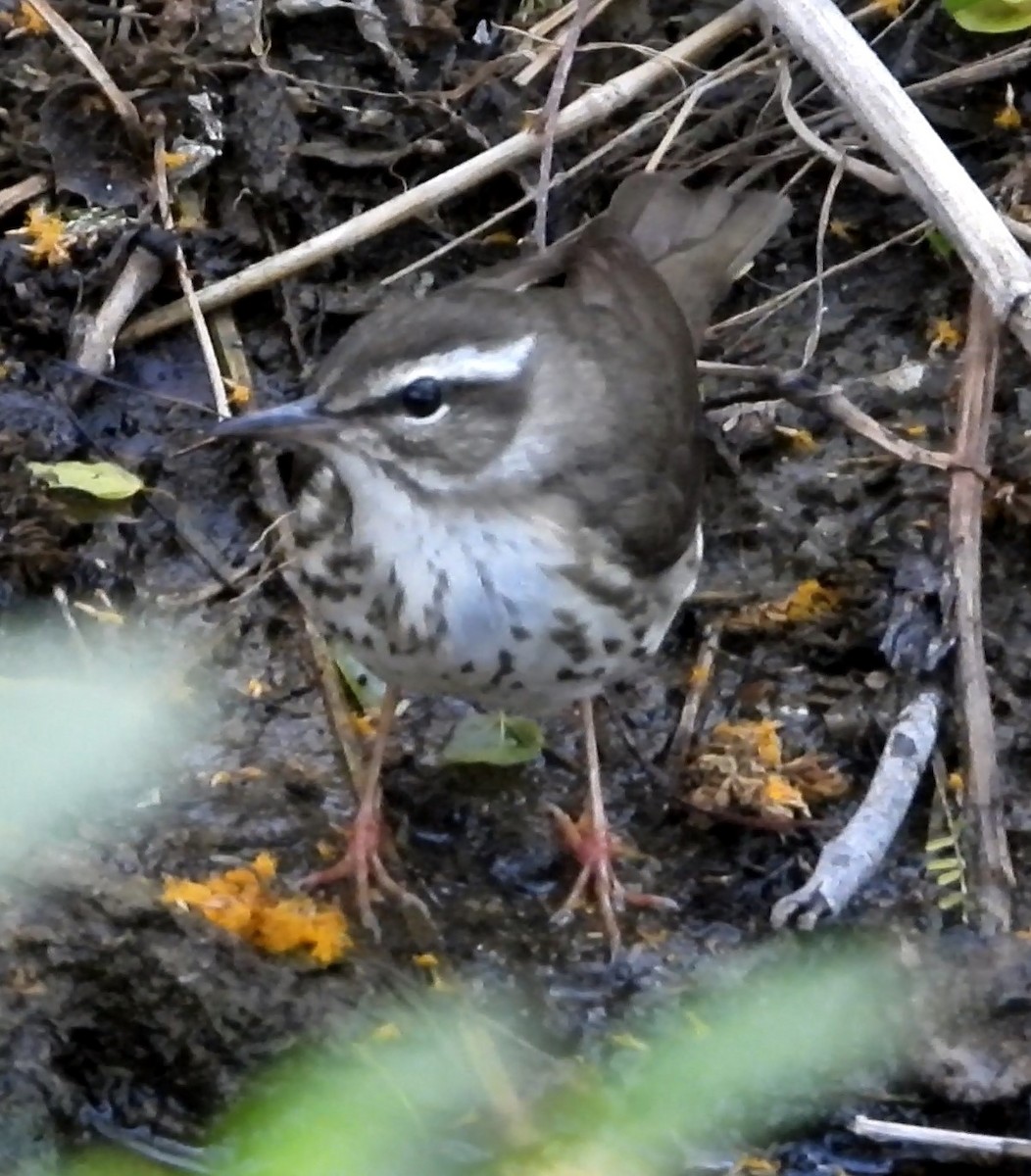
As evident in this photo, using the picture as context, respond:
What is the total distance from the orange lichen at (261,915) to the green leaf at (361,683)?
2.13 feet

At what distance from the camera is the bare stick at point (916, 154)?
308 cm

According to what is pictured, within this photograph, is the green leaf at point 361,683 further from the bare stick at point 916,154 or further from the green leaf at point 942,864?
the bare stick at point 916,154

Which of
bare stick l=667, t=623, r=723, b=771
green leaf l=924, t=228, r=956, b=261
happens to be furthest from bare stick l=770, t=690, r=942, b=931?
green leaf l=924, t=228, r=956, b=261

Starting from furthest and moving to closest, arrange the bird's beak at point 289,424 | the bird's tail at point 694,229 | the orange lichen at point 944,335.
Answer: the orange lichen at point 944,335 → the bird's tail at point 694,229 → the bird's beak at point 289,424

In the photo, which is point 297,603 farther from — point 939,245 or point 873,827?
point 939,245

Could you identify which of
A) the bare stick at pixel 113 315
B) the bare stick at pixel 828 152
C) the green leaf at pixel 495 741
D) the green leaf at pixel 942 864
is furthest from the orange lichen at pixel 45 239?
the green leaf at pixel 942 864

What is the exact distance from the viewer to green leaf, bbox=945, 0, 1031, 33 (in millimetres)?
4551

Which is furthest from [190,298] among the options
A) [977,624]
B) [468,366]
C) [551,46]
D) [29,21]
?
[977,624]

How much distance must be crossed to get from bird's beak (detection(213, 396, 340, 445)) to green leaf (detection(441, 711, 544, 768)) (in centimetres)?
95

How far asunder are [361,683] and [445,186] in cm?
131

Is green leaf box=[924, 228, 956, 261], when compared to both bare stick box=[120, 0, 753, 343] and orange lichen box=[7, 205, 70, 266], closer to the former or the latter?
bare stick box=[120, 0, 753, 343]

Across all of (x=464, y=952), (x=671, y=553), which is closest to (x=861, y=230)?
(x=671, y=553)

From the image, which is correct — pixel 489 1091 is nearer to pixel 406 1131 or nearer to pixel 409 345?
pixel 406 1131

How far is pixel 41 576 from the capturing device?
3.98m
